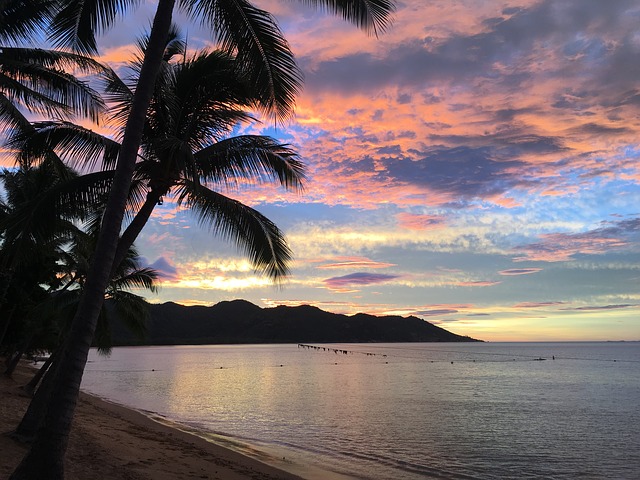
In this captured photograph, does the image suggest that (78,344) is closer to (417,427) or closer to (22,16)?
(22,16)

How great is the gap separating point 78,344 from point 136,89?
134 inches

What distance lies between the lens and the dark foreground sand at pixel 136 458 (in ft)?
29.7

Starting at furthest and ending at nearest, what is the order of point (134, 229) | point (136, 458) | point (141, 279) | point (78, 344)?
point (141, 279), point (136, 458), point (134, 229), point (78, 344)

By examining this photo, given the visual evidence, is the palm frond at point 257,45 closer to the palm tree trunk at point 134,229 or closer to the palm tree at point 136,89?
the palm tree at point 136,89

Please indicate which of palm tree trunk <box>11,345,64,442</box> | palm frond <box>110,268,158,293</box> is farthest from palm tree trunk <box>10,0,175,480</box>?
palm frond <box>110,268,158,293</box>

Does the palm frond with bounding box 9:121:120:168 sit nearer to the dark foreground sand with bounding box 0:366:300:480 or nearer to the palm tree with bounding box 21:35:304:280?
the palm tree with bounding box 21:35:304:280

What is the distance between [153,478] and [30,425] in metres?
2.71

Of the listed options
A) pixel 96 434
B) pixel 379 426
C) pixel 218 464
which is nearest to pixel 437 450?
pixel 379 426

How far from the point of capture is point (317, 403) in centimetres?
3425

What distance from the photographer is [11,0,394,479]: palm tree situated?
236 inches

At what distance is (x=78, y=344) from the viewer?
6031 mm

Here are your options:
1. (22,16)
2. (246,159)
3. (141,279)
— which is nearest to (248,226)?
(246,159)

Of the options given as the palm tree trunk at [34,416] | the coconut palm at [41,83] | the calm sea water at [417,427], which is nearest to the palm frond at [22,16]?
the coconut palm at [41,83]

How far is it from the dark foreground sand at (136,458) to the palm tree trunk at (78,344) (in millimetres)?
2098
